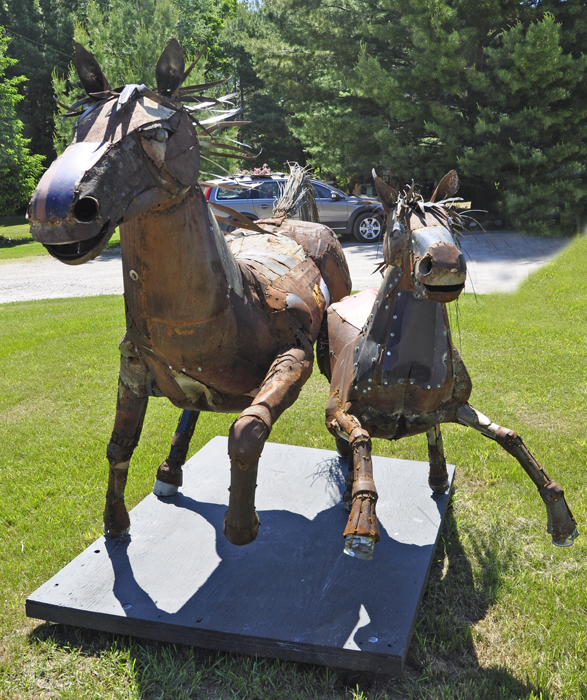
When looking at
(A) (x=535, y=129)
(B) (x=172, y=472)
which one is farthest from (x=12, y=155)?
(B) (x=172, y=472)

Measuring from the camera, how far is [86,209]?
1.97 metres

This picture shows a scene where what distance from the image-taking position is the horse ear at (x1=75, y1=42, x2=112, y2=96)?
2.28m

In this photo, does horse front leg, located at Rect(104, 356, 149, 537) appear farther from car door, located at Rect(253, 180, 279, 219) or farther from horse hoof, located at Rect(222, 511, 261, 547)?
car door, located at Rect(253, 180, 279, 219)

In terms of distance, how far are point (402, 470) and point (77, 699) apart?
238 cm

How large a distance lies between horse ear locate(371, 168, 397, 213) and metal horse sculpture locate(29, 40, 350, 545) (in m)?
0.63

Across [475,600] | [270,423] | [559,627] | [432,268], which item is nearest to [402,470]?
[475,600]

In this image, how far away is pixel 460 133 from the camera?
14070 millimetres

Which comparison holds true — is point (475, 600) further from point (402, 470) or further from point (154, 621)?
point (154, 621)

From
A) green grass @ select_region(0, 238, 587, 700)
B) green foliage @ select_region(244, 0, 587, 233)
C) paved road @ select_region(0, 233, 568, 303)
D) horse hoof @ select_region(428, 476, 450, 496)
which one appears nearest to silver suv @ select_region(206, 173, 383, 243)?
paved road @ select_region(0, 233, 568, 303)

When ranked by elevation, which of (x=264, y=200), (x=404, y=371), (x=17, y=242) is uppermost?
(x=404, y=371)

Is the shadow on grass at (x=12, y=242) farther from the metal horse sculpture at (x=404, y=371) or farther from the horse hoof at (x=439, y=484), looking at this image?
the metal horse sculpture at (x=404, y=371)

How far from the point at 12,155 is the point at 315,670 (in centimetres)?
1952

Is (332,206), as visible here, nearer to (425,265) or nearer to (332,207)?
(332,207)

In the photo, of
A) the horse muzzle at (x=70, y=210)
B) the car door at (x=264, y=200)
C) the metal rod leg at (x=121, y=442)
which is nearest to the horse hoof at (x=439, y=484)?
the metal rod leg at (x=121, y=442)
